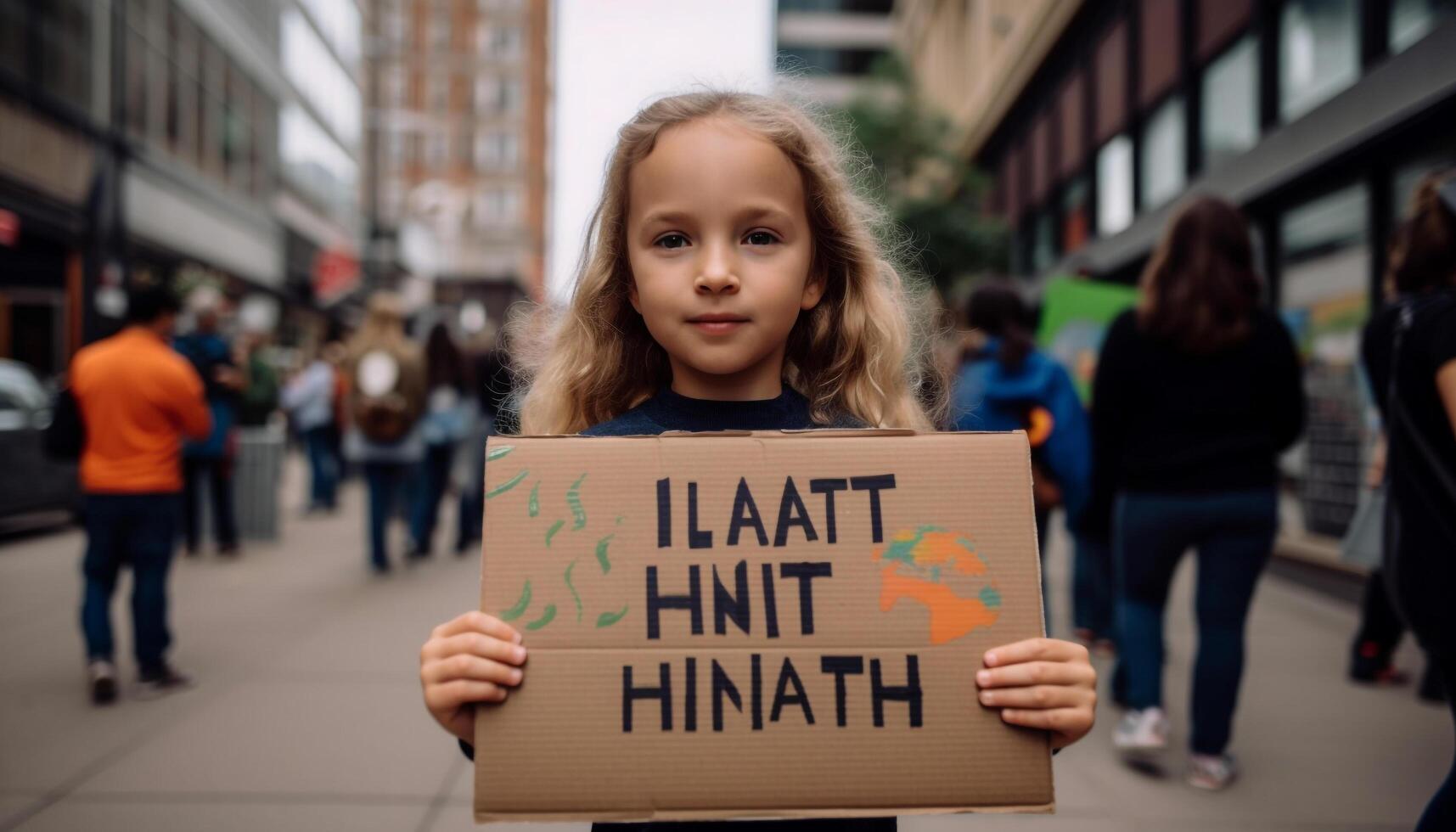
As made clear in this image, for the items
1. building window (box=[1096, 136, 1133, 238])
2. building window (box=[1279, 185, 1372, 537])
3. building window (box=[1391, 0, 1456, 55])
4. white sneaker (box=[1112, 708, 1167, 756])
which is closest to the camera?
white sneaker (box=[1112, 708, 1167, 756])

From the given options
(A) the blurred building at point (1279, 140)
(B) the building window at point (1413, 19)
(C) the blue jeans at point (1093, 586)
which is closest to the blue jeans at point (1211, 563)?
(C) the blue jeans at point (1093, 586)

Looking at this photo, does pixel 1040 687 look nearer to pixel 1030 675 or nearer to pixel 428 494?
pixel 1030 675

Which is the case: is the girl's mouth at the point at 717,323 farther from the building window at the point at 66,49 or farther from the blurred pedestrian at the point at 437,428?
the building window at the point at 66,49

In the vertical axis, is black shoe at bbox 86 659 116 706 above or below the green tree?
below

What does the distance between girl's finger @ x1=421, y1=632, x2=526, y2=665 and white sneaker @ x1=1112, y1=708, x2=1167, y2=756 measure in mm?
2954

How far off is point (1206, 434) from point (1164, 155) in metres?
10.3

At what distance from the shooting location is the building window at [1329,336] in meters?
6.88

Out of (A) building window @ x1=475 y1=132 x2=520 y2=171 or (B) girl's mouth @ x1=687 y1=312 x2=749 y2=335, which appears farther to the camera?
(A) building window @ x1=475 y1=132 x2=520 y2=171

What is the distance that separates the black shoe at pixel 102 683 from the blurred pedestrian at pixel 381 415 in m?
2.83

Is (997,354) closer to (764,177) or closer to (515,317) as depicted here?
(515,317)

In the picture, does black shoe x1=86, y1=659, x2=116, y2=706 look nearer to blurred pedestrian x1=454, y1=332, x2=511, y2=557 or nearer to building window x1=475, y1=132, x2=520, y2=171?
blurred pedestrian x1=454, y1=332, x2=511, y2=557

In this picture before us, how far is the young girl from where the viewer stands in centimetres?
126

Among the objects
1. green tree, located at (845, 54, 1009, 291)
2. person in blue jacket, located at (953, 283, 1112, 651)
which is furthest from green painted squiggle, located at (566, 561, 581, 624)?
green tree, located at (845, 54, 1009, 291)

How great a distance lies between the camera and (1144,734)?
3482 mm
